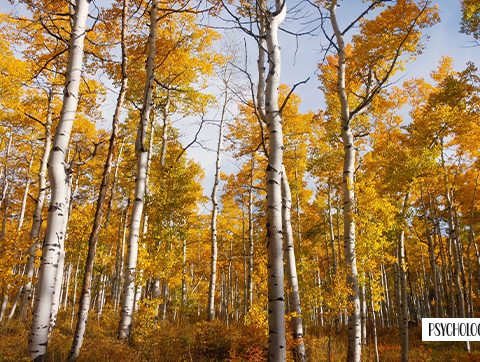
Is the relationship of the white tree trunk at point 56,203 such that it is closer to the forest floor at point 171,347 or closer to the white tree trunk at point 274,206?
the forest floor at point 171,347

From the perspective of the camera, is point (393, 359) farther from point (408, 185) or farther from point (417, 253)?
point (417, 253)

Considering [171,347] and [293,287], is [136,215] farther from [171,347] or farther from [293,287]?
[293,287]

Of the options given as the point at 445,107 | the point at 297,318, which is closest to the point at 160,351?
the point at 297,318

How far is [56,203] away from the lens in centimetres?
414

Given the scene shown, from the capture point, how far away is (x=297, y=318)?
7371mm

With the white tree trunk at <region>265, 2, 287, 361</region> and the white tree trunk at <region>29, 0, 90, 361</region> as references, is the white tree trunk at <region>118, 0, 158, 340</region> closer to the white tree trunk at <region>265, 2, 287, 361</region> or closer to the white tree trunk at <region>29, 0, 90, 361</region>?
the white tree trunk at <region>29, 0, 90, 361</region>

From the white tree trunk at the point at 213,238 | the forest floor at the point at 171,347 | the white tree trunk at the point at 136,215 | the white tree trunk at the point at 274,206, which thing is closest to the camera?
the white tree trunk at the point at 274,206

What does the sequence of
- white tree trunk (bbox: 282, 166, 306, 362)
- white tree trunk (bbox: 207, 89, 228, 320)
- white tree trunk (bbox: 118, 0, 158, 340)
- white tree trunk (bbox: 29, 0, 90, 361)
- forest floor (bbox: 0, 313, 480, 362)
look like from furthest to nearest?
white tree trunk (bbox: 207, 89, 228, 320) → white tree trunk (bbox: 282, 166, 306, 362) → white tree trunk (bbox: 118, 0, 158, 340) → forest floor (bbox: 0, 313, 480, 362) → white tree trunk (bbox: 29, 0, 90, 361)

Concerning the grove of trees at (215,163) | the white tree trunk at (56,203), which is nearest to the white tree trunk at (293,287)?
the grove of trees at (215,163)

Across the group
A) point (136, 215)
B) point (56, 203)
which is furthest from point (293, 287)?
point (56, 203)

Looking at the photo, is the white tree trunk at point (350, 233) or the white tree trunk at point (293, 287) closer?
the white tree trunk at point (350, 233)

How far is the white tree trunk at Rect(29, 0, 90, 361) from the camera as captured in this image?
12.3ft

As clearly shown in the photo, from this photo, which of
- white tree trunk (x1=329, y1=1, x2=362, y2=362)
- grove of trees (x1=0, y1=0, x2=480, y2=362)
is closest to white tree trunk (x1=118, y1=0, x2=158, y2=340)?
grove of trees (x1=0, y1=0, x2=480, y2=362)

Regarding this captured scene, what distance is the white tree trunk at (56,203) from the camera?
12.3ft
